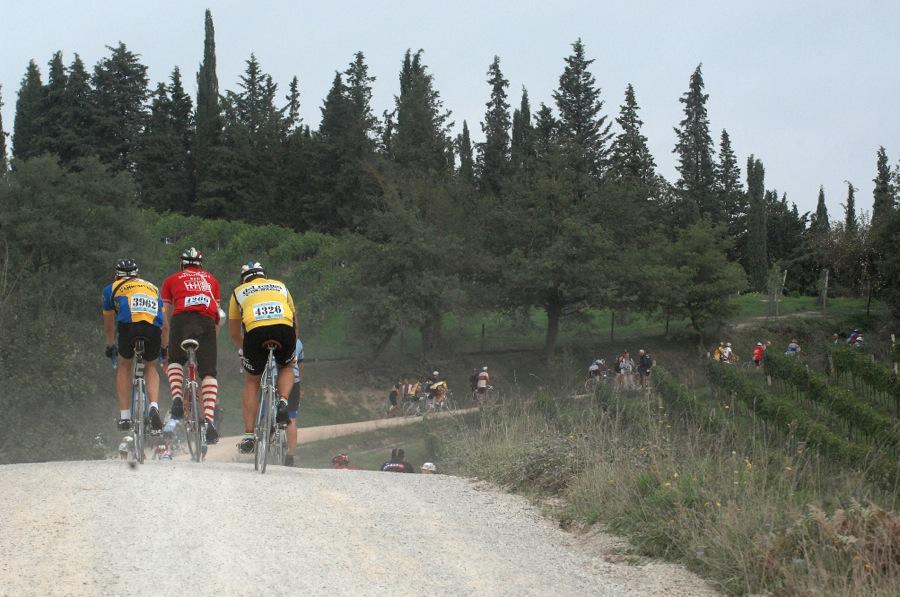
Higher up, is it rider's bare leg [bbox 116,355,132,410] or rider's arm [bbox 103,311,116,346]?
rider's arm [bbox 103,311,116,346]

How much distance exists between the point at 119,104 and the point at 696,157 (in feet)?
160

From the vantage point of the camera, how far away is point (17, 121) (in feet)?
301

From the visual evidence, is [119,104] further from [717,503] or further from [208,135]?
[717,503]

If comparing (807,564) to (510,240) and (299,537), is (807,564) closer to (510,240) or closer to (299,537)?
(299,537)

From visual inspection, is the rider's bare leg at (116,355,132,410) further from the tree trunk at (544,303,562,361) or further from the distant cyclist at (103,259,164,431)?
the tree trunk at (544,303,562,361)

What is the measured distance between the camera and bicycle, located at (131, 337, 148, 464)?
12062 millimetres

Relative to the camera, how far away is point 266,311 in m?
11.0

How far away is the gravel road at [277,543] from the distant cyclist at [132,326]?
68.2 inches

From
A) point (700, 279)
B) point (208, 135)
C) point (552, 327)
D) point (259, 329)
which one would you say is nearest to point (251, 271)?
point (259, 329)

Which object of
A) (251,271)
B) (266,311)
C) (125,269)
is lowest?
(266,311)

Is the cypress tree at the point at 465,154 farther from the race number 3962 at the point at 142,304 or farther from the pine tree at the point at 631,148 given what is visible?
the race number 3962 at the point at 142,304

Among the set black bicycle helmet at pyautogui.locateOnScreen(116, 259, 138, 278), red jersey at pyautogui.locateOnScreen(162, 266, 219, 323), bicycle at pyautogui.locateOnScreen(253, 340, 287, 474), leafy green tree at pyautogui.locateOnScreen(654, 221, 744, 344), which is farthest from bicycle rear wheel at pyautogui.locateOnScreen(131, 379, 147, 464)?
leafy green tree at pyautogui.locateOnScreen(654, 221, 744, 344)

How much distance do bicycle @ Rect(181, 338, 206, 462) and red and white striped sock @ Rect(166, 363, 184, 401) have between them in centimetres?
5

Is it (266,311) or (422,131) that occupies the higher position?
(422,131)
